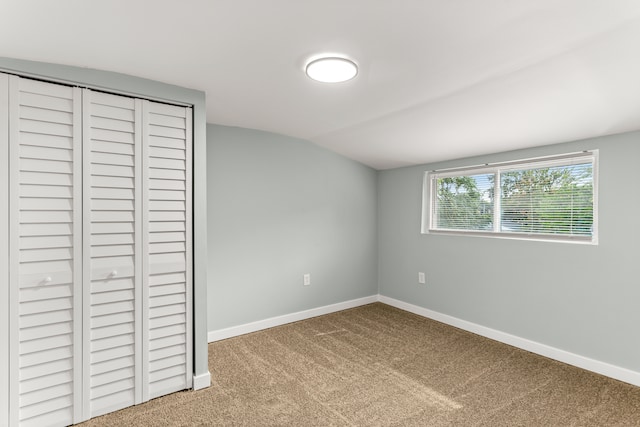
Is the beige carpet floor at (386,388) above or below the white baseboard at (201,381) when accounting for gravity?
below

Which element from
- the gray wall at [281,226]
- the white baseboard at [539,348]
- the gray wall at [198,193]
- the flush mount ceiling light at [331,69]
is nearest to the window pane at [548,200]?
the white baseboard at [539,348]

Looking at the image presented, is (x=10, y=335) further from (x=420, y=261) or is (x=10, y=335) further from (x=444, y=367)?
(x=420, y=261)

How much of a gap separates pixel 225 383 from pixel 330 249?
6.40 ft

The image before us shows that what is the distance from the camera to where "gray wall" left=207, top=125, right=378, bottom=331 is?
10.5 ft

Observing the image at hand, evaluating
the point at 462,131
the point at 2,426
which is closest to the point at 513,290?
the point at 462,131

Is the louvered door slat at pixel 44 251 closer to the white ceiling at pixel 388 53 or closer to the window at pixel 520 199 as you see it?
the white ceiling at pixel 388 53

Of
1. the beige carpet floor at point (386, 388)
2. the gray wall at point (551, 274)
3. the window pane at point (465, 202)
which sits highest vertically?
the window pane at point (465, 202)

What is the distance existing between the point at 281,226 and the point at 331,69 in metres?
1.98

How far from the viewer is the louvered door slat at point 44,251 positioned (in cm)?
180

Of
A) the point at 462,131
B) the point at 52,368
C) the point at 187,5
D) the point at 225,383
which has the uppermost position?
the point at 187,5

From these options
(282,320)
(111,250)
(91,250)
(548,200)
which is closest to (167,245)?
(111,250)

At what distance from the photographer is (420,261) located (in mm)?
3906

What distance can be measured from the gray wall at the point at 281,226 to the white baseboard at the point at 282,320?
0.16 ft

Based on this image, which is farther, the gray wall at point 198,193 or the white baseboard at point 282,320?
the white baseboard at point 282,320
